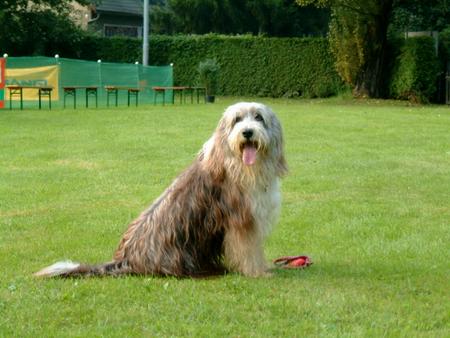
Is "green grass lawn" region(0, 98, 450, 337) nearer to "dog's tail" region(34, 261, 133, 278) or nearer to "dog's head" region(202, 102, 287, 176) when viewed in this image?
"dog's tail" region(34, 261, 133, 278)

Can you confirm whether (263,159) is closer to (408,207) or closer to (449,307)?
(449,307)

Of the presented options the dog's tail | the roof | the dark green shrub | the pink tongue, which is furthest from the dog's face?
the roof

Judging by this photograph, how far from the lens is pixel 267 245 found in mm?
7250

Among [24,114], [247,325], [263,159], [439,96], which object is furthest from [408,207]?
[439,96]

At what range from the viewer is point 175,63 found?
124 feet

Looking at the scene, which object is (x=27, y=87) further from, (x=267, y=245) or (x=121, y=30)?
(x=121, y=30)

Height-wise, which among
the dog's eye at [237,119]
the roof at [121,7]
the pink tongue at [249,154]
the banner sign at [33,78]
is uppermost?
the roof at [121,7]

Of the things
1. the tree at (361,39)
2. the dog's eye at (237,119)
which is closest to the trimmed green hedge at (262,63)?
the tree at (361,39)

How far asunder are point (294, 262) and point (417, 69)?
1042 inches

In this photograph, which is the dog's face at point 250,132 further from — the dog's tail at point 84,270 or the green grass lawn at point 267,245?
the dog's tail at point 84,270

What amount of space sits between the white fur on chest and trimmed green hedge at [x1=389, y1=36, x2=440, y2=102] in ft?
87.4

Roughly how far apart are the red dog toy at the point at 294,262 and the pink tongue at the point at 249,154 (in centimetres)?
111

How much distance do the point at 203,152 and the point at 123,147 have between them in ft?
29.8

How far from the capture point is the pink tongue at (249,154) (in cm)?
565
